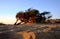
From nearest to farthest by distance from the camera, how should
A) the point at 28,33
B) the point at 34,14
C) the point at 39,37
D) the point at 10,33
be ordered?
the point at 39,37
the point at 28,33
the point at 10,33
the point at 34,14

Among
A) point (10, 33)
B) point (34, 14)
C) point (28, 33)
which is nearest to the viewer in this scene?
point (28, 33)

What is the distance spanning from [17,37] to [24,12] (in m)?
13.3

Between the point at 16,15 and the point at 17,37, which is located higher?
the point at 16,15

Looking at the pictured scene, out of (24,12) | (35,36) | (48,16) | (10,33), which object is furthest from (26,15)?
(35,36)

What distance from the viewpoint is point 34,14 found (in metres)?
22.2

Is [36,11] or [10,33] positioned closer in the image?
[10,33]

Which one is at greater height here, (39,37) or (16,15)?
(16,15)

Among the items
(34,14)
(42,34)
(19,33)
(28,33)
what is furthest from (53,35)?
(34,14)

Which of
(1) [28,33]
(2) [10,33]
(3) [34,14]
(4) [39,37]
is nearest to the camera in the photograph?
(4) [39,37]

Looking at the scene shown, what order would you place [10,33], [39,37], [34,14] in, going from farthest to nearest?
[34,14], [10,33], [39,37]

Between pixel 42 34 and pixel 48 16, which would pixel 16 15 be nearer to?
pixel 48 16

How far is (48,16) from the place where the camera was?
76.8ft

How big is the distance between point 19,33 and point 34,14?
40.5ft

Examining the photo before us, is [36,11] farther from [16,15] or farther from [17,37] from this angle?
[17,37]
